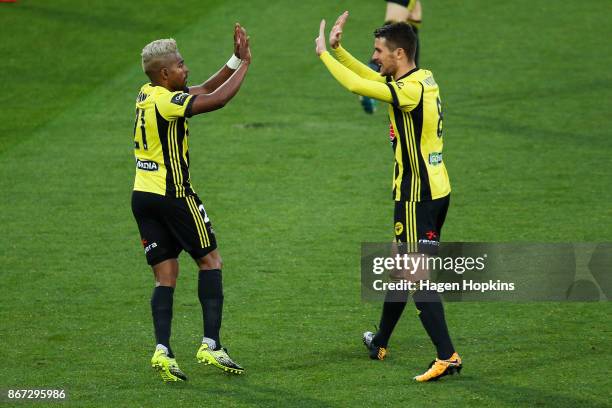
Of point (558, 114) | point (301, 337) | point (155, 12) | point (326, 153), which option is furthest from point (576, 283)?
point (155, 12)

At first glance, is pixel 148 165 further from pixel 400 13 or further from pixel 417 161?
pixel 400 13

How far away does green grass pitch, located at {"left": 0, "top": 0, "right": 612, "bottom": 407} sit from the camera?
22.3 ft

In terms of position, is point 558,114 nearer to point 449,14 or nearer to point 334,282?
point 449,14

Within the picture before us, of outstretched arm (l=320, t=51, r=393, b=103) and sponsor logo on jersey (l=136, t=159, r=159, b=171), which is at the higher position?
outstretched arm (l=320, t=51, r=393, b=103)

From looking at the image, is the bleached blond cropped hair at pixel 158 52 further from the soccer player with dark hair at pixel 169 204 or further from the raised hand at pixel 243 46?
the raised hand at pixel 243 46

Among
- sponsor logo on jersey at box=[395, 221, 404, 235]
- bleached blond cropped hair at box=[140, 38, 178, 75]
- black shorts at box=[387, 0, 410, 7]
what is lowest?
sponsor logo on jersey at box=[395, 221, 404, 235]

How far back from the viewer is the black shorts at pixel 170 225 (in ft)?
22.2

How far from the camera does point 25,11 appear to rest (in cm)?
1708

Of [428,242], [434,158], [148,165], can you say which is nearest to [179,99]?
[148,165]

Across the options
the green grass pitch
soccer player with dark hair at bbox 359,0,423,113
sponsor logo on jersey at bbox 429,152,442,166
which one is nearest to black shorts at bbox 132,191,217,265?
the green grass pitch

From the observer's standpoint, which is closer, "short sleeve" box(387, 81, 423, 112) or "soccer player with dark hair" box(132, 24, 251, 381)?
"short sleeve" box(387, 81, 423, 112)

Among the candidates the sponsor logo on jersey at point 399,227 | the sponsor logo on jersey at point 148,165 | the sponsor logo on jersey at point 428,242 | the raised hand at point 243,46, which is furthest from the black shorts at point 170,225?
the sponsor logo on jersey at point 428,242

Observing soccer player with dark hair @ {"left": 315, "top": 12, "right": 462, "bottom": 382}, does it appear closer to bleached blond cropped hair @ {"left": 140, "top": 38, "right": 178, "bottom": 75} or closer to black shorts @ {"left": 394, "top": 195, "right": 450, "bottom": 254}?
black shorts @ {"left": 394, "top": 195, "right": 450, "bottom": 254}

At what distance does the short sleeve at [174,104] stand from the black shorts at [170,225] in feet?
1.67
